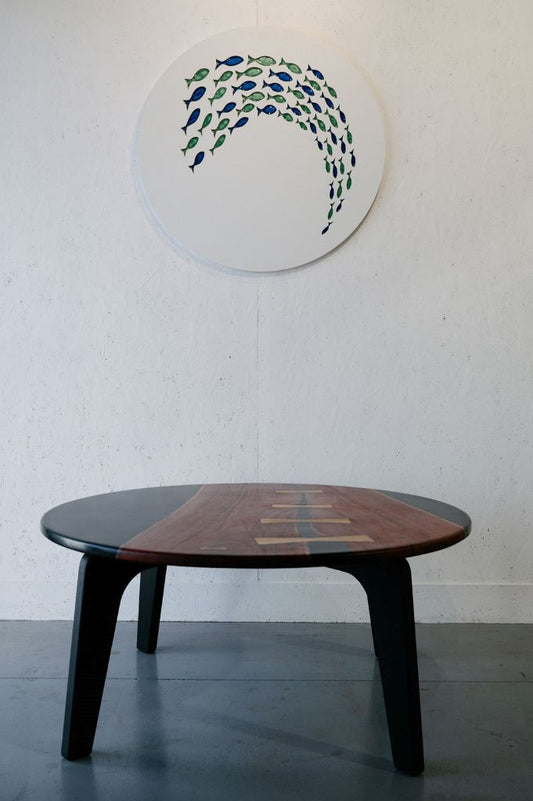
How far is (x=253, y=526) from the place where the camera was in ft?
4.67

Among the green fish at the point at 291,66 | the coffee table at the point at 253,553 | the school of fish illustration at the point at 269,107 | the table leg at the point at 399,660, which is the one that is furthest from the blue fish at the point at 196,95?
the table leg at the point at 399,660

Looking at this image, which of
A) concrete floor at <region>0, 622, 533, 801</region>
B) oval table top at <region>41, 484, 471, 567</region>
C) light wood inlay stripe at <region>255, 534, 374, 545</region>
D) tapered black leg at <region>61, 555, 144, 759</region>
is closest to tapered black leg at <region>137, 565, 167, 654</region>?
concrete floor at <region>0, 622, 533, 801</region>

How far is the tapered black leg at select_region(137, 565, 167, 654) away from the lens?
6.53ft

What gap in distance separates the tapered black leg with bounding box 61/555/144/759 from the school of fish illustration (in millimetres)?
1424

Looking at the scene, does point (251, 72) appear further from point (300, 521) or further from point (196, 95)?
point (300, 521)

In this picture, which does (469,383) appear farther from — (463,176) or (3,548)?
(3,548)

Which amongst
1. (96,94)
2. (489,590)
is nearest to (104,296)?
(96,94)

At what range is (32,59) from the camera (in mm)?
2324

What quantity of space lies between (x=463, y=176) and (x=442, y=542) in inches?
57.5

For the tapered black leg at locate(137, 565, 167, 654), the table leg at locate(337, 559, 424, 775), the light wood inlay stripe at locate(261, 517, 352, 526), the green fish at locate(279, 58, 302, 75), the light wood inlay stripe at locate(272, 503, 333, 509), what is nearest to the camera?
the table leg at locate(337, 559, 424, 775)

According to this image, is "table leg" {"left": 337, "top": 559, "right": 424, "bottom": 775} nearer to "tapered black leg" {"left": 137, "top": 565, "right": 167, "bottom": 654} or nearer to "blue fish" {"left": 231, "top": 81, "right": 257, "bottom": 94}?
"tapered black leg" {"left": 137, "top": 565, "right": 167, "bottom": 654}

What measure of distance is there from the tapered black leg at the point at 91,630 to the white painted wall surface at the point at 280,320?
903 mm

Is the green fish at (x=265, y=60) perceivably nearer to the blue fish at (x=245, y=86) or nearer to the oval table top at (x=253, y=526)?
the blue fish at (x=245, y=86)

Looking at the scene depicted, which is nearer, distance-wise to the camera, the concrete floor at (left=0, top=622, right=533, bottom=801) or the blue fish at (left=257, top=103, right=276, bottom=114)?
the concrete floor at (left=0, top=622, right=533, bottom=801)
